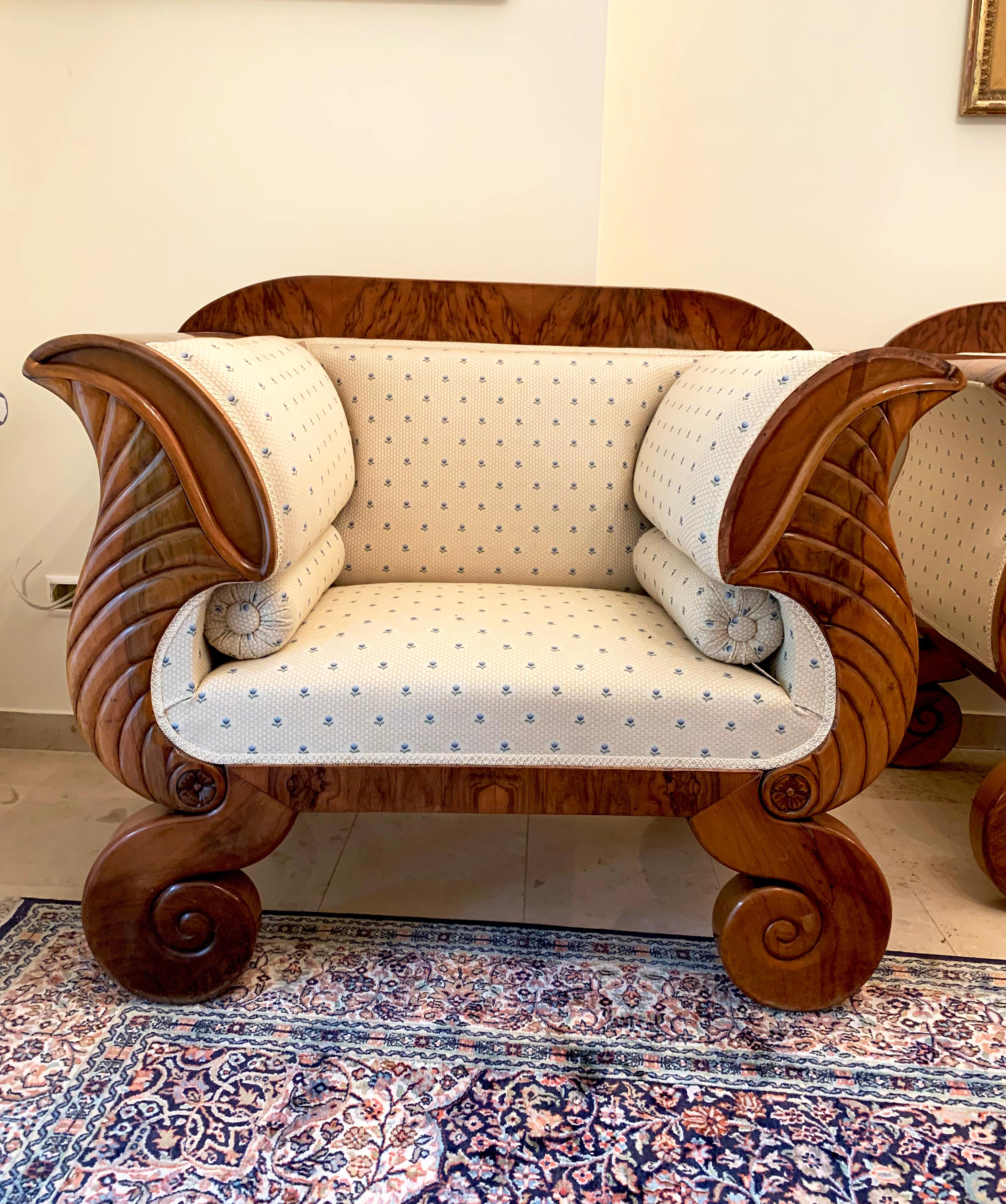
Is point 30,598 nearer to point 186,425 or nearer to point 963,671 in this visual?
point 186,425

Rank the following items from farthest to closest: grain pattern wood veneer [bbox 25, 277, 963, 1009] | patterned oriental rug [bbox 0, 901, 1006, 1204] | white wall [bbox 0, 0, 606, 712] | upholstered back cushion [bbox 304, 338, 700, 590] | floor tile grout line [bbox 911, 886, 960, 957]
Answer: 1. white wall [bbox 0, 0, 606, 712]
2. upholstered back cushion [bbox 304, 338, 700, 590]
3. floor tile grout line [bbox 911, 886, 960, 957]
4. grain pattern wood veneer [bbox 25, 277, 963, 1009]
5. patterned oriental rug [bbox 0, 901, 1006, 1204]

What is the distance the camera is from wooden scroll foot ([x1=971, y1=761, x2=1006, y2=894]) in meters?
Answer: 1.47

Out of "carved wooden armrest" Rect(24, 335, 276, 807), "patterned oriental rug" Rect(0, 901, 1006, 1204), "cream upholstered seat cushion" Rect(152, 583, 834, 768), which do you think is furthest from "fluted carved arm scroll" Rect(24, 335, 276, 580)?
"patterned oriental rug" Rect(0, 901, 1006, 1204)

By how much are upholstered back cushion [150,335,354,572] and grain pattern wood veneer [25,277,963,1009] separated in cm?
3

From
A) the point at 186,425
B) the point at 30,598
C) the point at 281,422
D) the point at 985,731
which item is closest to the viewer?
the point at 186,425

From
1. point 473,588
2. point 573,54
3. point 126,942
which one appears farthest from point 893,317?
point 126,942

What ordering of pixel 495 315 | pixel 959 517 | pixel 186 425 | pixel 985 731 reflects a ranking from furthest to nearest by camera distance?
pixel 985 731 → pixel 495 315 → pixel 959 517 → pixel 186 425

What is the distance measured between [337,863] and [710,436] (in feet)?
3.22

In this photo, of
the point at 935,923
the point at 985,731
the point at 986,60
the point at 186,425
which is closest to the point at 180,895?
the point at 186,425

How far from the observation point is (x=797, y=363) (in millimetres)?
1147

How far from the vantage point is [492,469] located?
1634 millimetres

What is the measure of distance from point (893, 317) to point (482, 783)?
1455mm

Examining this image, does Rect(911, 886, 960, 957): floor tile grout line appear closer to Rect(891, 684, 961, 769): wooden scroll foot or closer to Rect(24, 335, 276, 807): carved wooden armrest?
Rect(891, 684, 961, 769): wooden scroll foot

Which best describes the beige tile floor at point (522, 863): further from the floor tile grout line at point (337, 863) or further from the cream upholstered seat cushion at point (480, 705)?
the cream upholstered seat cushion at point (480, 705)
